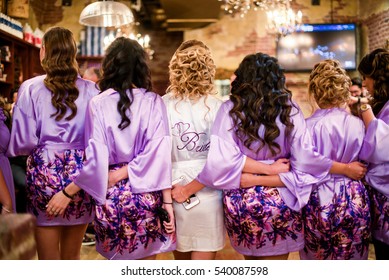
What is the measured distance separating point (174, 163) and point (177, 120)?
A: 0.19 metres

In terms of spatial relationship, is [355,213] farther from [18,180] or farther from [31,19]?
[31,19]

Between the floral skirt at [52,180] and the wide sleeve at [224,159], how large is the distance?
58 centimetres

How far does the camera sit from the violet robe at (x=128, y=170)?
1841mm

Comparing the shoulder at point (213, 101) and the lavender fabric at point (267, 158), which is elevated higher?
the shoulder at point (213, 101)

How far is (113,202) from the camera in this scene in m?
1.87

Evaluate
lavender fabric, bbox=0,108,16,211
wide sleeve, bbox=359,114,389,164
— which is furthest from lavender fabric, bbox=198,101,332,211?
lavender fabric, bbox=0,108,16,211

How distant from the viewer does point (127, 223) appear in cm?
186

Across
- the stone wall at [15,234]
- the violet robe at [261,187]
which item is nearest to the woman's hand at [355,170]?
the violet robe at [261,187]

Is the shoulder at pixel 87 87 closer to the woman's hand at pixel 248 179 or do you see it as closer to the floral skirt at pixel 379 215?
the woman's hand at pixel 248 179

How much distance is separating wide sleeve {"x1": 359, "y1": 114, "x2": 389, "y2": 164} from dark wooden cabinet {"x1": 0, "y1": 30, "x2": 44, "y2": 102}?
423cm

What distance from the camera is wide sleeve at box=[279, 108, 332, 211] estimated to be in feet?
6.22

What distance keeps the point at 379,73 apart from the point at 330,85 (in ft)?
0.91

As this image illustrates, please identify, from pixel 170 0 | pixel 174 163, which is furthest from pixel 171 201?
pixel 170 0

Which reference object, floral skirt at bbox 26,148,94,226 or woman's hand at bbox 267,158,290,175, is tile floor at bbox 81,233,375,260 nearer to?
floral skirt at bbox 26,148,94,226
